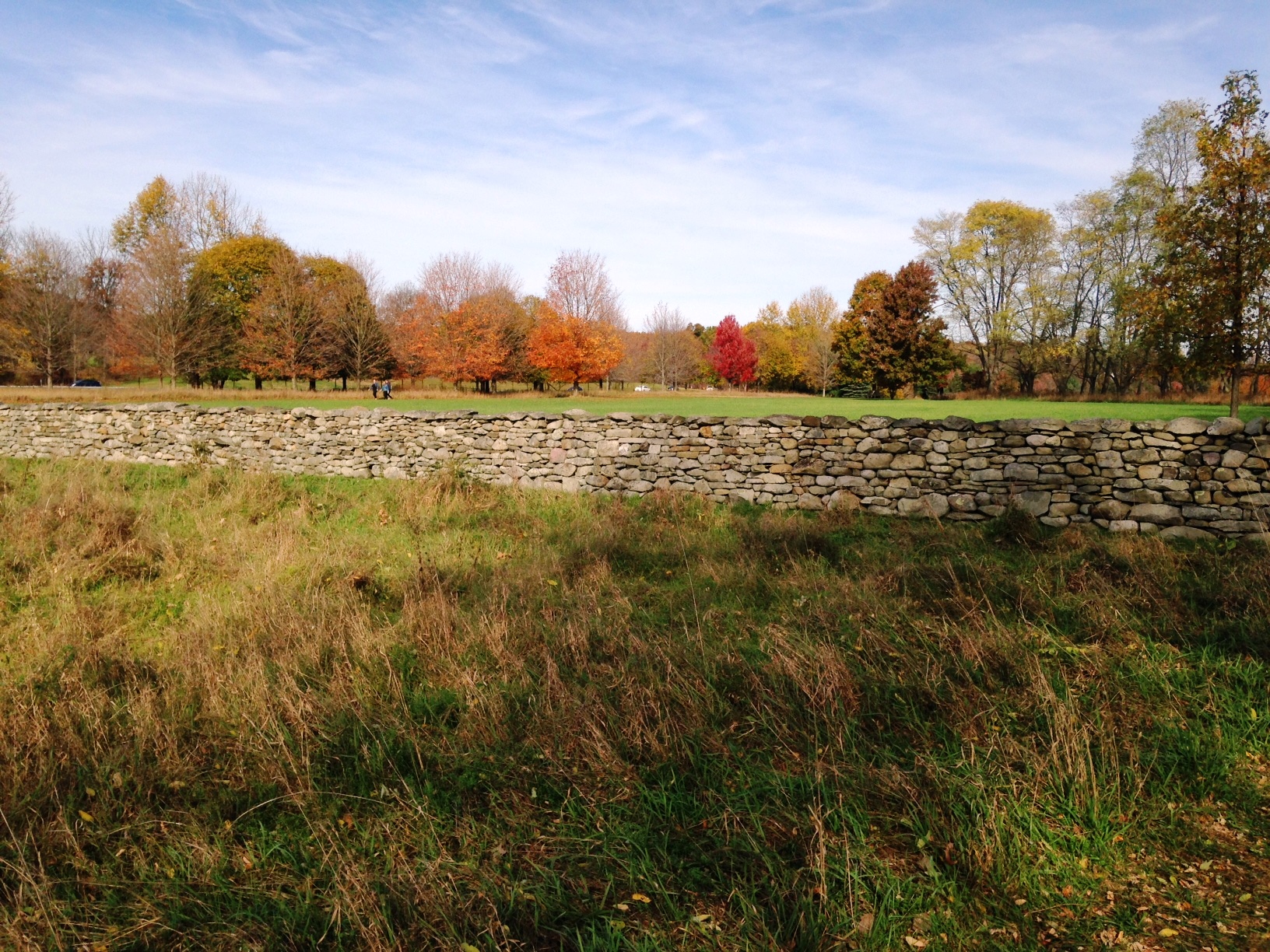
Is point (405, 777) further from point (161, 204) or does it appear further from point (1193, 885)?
point (161, 204)

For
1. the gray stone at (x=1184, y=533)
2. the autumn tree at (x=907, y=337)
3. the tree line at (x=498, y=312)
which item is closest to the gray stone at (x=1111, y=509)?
the gray stone at (x=1184, y=533)

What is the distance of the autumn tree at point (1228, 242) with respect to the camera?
16.6 metres

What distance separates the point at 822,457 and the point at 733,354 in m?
59.8

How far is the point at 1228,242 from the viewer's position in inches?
667

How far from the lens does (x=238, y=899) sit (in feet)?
8.64

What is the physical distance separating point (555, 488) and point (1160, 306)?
17.3 metres

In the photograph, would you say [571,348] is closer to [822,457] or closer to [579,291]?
[579,291]

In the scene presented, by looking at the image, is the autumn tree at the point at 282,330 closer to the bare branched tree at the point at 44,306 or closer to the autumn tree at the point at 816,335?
the bare branched tree at the point at 44,306

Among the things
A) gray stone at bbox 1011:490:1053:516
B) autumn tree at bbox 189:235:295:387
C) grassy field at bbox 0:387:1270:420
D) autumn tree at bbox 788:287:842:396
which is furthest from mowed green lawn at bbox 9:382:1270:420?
autumn tree at bbox 788:287:842:396

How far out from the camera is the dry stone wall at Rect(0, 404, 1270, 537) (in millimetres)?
8398

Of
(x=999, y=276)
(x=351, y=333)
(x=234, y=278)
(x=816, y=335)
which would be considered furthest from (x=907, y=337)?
(x=234, y=278)

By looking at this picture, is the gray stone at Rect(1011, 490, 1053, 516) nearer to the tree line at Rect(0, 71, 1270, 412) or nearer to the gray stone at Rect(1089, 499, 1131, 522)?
the gray stone at Rect(1089, 499, 1131, 522)

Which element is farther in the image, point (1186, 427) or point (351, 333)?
point (351, 333)

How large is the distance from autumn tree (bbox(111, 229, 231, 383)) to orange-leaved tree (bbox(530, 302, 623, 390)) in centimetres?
1809
